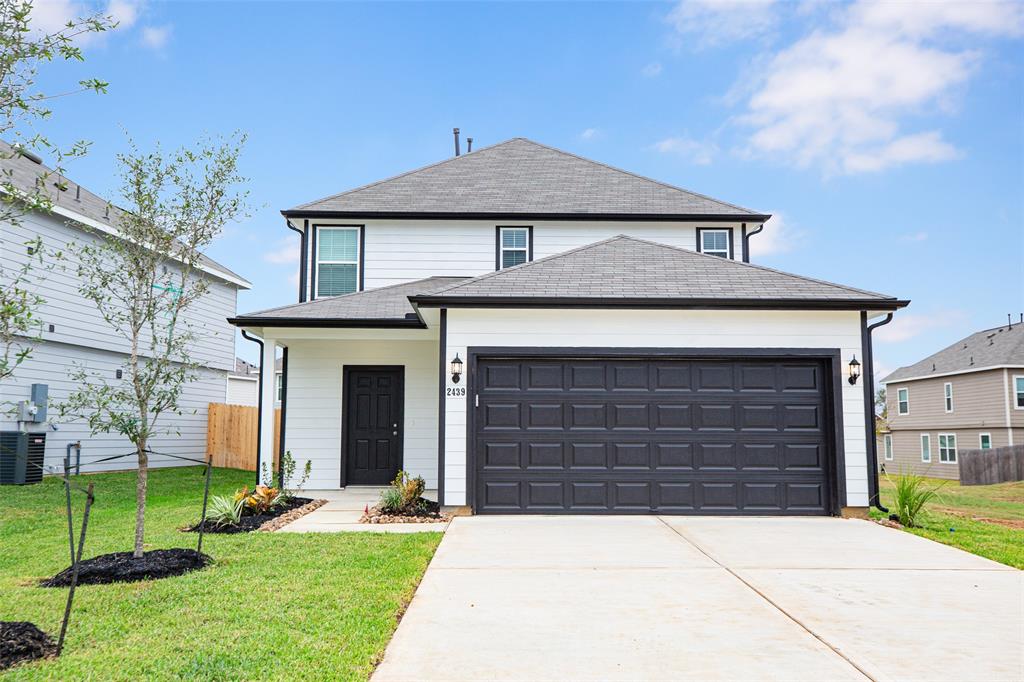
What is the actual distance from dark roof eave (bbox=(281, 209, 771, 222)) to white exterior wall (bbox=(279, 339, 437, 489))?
2.77m

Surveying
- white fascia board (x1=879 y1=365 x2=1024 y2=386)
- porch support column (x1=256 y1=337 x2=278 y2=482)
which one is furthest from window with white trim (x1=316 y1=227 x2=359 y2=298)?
white fascia board (x1=879 y1=365 x2=1024 y2=386)

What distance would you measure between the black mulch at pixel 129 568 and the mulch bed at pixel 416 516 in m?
2.82

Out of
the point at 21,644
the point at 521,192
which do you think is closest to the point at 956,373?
the point at 521,192

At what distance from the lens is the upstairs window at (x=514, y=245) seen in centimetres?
1450

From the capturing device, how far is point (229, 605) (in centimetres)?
510

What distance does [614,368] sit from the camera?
382 inches

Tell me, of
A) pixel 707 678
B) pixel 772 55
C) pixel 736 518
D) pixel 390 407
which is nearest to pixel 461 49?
pixel 772 55

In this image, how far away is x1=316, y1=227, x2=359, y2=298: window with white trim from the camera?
14312 millimetres

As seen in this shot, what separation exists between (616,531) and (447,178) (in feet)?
33.2

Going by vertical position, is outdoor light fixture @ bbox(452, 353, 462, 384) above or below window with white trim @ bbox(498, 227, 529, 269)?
below

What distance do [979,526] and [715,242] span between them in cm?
733

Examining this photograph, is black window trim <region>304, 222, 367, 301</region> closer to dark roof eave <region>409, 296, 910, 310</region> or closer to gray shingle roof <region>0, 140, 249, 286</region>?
gray shingle roof <region>0, 140, 249, 286</region>

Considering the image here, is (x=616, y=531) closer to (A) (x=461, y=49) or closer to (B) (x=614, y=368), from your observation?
(B) (x=614, y=368)

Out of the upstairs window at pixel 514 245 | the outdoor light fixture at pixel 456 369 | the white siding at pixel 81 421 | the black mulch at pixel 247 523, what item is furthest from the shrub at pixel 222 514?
the upstairs window at pixel 514 245
